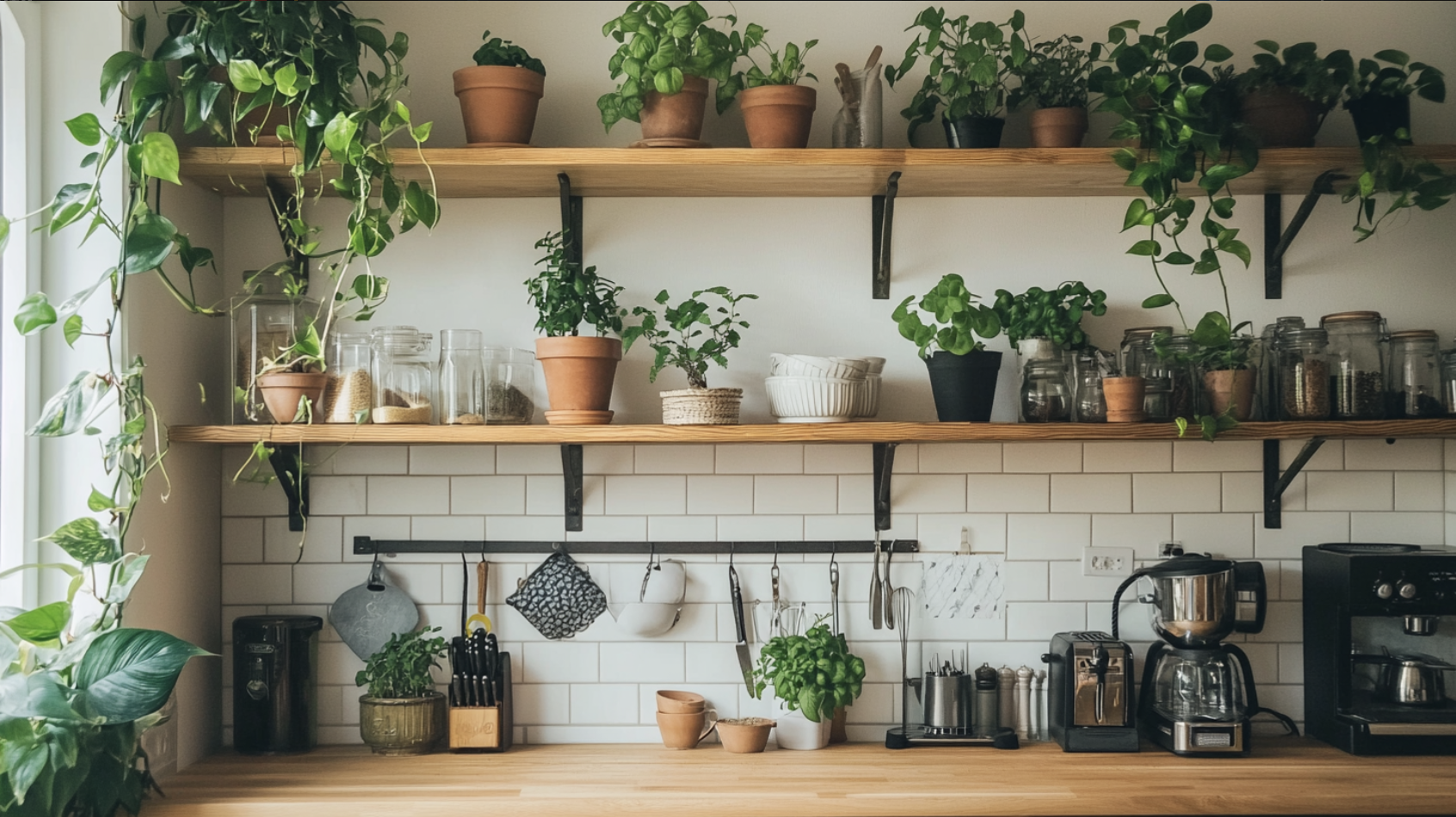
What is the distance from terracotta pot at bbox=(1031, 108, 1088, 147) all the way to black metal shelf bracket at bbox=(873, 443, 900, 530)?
72cm

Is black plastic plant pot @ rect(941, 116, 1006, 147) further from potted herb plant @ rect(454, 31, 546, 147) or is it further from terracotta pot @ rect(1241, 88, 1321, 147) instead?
potted herb plant @ rect(454, 31, 546, 147)

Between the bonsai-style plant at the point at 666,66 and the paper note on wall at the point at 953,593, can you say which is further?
the paper note on wall at the point at 953,593

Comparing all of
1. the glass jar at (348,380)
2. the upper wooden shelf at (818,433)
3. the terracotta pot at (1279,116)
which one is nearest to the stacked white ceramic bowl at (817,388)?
the upper wooden shelf at (818,433)

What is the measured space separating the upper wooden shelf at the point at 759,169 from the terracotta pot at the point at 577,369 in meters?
0.35

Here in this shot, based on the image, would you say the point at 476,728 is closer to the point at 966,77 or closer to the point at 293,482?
the point at 293,482

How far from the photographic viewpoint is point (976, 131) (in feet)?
7.31

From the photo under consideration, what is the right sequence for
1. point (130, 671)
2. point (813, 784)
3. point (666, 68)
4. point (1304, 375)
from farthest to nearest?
point (1304, 375) → point (666, 68) → point (813, 784) → point (130, 671)

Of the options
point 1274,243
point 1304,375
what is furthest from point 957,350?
point 1274,243

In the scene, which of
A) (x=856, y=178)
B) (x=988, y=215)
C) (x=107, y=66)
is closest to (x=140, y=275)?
(x=107, y=66)

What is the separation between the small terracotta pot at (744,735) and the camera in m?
2.26

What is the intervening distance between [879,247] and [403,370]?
1068 millimetres

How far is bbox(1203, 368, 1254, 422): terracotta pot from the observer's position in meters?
2.21

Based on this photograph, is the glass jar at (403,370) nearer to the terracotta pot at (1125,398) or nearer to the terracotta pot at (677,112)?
the terracotta pot at (677,112)

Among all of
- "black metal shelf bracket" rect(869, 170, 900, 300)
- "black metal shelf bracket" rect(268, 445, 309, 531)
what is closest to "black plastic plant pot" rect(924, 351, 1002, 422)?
"black metal shelf bracket" rect(869, 170, 900, 300)
